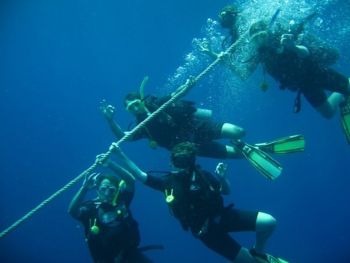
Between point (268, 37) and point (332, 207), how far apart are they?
30.7 metres

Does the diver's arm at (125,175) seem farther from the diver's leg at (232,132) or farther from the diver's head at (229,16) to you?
the diver's head at (229,16)

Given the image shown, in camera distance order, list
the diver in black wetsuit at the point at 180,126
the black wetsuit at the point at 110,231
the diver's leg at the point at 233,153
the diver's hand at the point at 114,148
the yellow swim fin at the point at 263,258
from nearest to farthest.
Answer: the diver's hand at the point at 114,148 → the yellow swim fin at the point at 263,258 → the black wetsuit at the point at 110,231 → the diver in black wetsuit at the point at 180,126 → the diver's leg at the point at 233,153

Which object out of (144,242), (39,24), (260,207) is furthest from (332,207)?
(39,24)

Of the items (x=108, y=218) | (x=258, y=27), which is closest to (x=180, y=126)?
(x=108, y=218)

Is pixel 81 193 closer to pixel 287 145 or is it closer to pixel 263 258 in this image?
pixel 263 258

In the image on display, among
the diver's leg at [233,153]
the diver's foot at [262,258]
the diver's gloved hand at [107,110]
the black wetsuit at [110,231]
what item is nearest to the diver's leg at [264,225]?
the diver's foot at [262,258]

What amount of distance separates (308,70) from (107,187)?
13.8 feet

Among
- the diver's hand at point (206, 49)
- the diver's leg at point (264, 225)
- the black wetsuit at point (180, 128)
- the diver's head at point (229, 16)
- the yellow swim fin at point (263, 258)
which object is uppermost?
the diver's head at point (229, 16)

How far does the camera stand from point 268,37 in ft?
19.7

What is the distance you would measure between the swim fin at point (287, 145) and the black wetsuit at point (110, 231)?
2.89m

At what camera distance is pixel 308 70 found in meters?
6.27

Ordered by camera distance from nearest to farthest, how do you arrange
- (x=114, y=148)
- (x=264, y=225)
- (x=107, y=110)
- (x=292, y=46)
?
(x=114, y=148) → (x=264, y=225) → (x=292, y=46) → (x=107, y=110)

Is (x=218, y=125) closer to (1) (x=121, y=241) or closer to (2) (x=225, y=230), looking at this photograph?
(2) (x=225, y=230)

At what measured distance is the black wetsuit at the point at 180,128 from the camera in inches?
272
